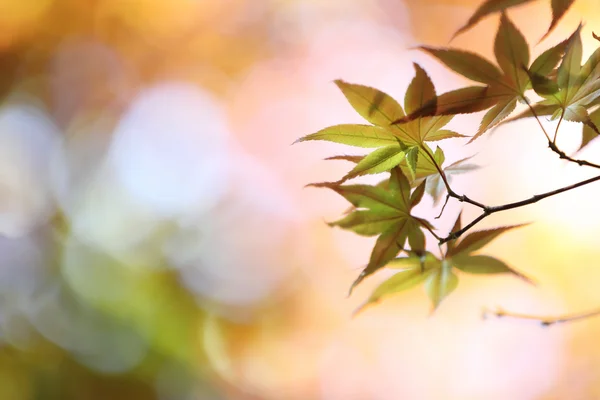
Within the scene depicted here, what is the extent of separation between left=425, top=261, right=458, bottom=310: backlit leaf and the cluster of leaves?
1 cm

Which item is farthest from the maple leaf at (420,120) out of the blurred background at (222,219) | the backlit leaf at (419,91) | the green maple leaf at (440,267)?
the blurred background at (222,219)

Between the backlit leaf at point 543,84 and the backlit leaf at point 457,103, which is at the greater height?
the backlit leaf at point 543,84

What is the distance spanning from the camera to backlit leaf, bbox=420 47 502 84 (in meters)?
0.33

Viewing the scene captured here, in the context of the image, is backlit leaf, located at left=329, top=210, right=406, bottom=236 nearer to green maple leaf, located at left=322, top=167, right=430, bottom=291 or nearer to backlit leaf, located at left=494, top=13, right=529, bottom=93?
green maple leaf, located at left=322, top=167, right=430, bottom=291

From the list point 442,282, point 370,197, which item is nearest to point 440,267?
point 442,282

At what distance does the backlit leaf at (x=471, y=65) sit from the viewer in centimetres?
33

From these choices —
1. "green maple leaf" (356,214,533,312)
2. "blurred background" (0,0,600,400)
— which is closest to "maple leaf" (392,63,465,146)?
"green maple leaf" (356,214,533,312)

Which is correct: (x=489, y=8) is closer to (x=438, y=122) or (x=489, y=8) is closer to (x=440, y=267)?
(x=438, y=122)

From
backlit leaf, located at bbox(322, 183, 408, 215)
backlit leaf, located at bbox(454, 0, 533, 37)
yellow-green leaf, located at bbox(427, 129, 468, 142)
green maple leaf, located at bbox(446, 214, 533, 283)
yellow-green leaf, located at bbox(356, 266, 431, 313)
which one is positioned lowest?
yellow-green leaf, located at bbox(356, 266, 431, 313)

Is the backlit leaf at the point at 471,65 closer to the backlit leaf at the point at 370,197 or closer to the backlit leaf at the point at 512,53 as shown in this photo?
the backlit leaf at the point at 512,53

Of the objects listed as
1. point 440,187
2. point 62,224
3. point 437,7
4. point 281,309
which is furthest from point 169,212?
point 440,187

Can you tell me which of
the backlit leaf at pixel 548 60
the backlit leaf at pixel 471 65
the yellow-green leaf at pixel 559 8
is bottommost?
the backlit leaf at pixel 471 65

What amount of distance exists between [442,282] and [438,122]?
18 centimetres

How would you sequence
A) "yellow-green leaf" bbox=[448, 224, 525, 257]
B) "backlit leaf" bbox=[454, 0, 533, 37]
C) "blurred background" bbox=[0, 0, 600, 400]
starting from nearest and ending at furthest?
"backlit leaf" bbox=[454, 0, 533, 37]
"yellow-green leaf" bbox=[448, 224, 525, 257]
"blurred background" bbox=[0, 0, 600, 400]
